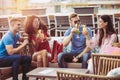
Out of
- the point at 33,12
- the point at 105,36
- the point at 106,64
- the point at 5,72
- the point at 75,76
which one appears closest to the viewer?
the point at 75,76

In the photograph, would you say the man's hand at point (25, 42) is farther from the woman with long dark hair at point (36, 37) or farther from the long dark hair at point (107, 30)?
the long dark hair at point (107, 30)

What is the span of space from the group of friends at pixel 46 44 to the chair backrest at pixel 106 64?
0.85 metres

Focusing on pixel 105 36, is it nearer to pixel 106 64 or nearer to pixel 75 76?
pixel 106 64

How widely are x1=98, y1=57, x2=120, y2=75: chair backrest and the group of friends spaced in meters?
0.85

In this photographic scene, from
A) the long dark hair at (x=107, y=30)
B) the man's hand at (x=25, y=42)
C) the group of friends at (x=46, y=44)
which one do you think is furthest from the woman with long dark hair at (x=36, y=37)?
the long dark hair at (x=107, y=30)

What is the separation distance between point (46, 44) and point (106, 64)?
1.64 meters

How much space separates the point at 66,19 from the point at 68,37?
2.76 m

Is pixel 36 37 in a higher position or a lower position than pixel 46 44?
higher

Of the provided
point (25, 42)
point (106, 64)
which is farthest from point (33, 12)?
point (106, 64)

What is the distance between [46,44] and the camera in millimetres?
5066

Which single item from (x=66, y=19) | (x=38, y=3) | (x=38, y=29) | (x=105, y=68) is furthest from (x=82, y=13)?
(x=105, y=68)

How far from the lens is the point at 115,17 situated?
25.6 feet

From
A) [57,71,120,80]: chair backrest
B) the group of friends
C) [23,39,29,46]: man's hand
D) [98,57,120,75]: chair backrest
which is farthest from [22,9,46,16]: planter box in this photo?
[57,71,120,80]: chair backrest

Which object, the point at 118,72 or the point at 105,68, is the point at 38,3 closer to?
the point at 105,68
